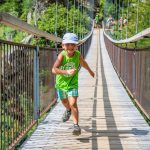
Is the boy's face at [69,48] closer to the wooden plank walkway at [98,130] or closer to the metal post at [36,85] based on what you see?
the metal post at [36,85]

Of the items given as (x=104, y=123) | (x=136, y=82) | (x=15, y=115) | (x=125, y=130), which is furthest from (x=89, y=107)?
(x=15, y=115)

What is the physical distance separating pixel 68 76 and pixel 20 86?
562mm

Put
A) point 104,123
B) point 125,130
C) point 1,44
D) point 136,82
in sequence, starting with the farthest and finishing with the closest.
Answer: point 136,82 → point 104,123 → point 125,130 → point 1,44

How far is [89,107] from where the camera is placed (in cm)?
725

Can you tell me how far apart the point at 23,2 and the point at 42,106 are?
2190 cm

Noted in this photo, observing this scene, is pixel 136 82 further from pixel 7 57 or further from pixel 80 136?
pixel 7 57

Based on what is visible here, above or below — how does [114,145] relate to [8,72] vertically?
below

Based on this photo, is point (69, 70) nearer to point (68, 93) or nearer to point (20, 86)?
point (68, 93)

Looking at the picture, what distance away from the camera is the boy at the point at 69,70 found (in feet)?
15.3

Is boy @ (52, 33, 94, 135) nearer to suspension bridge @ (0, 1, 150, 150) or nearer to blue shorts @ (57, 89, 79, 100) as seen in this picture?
blue shorts @ (57, 89, 79, 100)

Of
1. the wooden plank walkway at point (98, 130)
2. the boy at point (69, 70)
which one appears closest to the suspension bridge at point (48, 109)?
the wooden plank walkway at point (98, 130)

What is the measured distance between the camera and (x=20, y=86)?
14.6 feet

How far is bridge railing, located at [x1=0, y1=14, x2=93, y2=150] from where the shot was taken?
373cm

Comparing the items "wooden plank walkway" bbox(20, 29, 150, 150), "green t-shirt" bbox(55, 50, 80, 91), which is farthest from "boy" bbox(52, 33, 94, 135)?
"wooden plank walkway" bbox(20, 29, 150, 150)
